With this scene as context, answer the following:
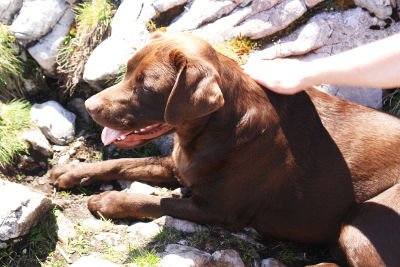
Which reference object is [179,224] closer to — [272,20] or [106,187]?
[106,187]

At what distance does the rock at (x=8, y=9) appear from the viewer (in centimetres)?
515

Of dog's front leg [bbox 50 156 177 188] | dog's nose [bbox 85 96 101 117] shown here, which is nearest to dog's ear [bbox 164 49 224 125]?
dog's nose [bbox 85 96 101 117]

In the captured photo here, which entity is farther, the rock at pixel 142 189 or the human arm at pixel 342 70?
the rock at pixel 142 189

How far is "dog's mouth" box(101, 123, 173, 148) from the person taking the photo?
139 inches

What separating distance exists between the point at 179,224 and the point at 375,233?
149 cm

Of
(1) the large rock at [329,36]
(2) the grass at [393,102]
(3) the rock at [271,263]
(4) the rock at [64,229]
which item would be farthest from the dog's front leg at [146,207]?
(2) the grass at [393,102]

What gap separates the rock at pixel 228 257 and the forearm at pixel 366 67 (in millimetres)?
1442

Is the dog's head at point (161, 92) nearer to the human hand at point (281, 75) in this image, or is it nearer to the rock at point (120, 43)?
the human hand at point (281, 75)

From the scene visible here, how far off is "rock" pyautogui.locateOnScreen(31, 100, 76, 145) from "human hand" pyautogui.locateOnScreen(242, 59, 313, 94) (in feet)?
7.36

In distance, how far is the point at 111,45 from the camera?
4.85 meters

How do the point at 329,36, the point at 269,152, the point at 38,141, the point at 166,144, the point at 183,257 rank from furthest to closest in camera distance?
1. the point at 166,144
2. the point at 38,141
3. the point at 329,36
4. the point at 269,152
5. the point at 183,257

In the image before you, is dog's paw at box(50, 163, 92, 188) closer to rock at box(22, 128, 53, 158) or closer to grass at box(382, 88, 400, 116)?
rock at box(22, 128, 53, 158)

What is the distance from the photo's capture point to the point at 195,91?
297 cm

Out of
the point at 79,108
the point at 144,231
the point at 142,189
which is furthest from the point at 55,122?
the point at 144,231
